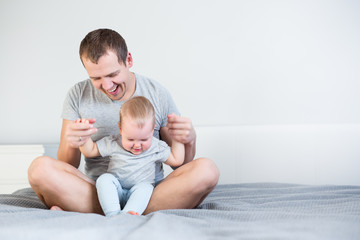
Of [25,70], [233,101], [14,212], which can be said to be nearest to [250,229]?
[14,212]

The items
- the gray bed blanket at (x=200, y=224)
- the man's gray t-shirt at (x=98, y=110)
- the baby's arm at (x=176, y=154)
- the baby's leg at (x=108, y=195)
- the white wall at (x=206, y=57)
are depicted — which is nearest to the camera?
the gray bed blanket at (x=200, y=224)

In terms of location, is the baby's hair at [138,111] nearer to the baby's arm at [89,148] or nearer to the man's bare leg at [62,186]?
the baby's arm at [89,148]

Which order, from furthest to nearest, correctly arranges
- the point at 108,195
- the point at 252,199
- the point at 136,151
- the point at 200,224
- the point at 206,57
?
the point at 206,57, the point at 252,199, the point at 136,151, the point at 108,195, the point at 200,224

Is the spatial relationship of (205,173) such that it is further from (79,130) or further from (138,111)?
(79,130)

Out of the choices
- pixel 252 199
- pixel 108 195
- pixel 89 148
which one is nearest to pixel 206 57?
pixel 252 199

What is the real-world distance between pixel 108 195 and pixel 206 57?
131cm

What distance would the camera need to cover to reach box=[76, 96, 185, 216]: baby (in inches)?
50.3

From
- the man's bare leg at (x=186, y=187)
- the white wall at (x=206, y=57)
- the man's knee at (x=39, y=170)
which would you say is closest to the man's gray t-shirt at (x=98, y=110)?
the man's bare leg at (x=186, y=187)

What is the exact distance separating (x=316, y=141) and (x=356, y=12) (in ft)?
2.68

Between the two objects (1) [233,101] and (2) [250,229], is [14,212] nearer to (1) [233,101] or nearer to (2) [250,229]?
(2) [250,229]

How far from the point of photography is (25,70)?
235 cm

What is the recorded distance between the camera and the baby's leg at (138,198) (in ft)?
4.11

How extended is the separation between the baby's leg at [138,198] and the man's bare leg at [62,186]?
141 millimetres

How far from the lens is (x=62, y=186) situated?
129 centimetres
